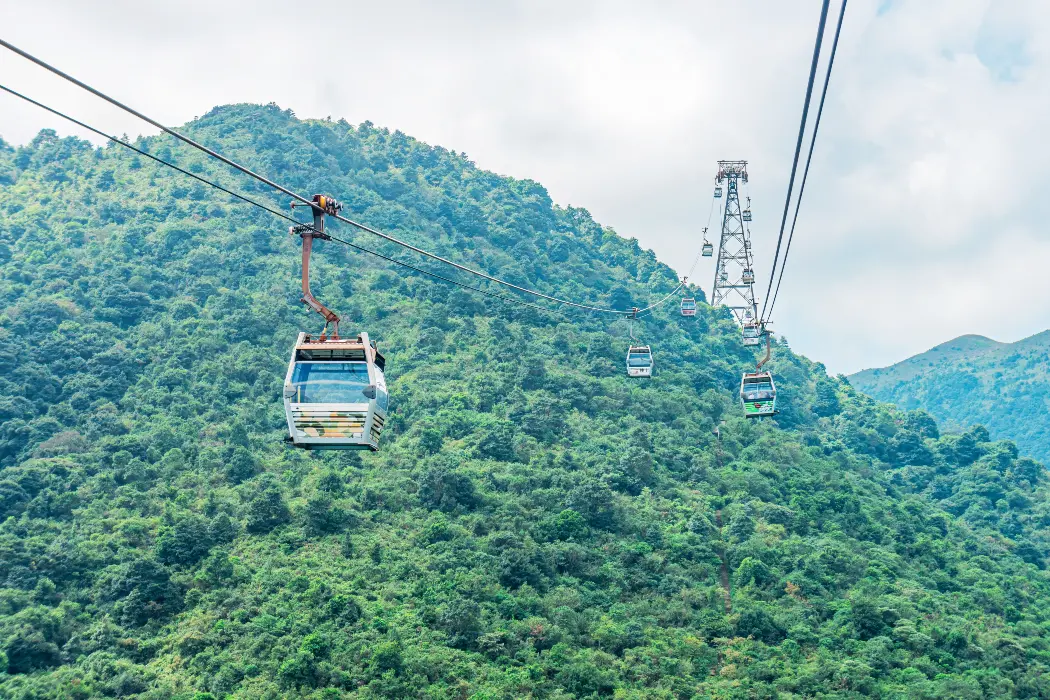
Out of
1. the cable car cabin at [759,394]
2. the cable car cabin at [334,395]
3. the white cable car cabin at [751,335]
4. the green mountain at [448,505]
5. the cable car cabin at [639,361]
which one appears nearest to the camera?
the cable car cabin at [334,395]

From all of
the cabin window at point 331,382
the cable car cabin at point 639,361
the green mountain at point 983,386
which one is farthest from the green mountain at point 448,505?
the green mountain at point 983,386

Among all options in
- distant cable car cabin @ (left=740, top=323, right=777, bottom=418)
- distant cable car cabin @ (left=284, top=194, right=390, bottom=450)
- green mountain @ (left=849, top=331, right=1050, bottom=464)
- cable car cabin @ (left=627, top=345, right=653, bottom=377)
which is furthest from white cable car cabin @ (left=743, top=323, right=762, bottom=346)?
green mountain @ (left=849, top=331, right=1050, bottom=464)

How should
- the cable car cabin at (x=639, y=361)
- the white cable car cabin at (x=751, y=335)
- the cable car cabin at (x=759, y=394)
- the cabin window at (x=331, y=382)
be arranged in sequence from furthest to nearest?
the white cable car cabin at (x=751, y=335) → the cable car cabin at (x=639, y=361) → the cable car cabin at (x=759, y=394) → the cabin window at (x=331, y=382)

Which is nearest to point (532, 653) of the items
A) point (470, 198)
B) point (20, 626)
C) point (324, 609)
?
point (324, 609)

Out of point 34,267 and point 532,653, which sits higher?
point 34,267

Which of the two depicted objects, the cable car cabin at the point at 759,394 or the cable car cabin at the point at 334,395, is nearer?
the cable car cabin at the point at 334,395

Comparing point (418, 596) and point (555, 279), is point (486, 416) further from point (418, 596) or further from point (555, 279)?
point (555, 279)

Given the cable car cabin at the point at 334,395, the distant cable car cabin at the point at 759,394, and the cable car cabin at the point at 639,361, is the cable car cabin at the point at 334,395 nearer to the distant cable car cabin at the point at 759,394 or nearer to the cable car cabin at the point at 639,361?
the distant cable car cabin at the point at 759,394

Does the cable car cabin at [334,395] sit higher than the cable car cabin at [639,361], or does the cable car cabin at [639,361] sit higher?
the cable car cabin at [639,361]
